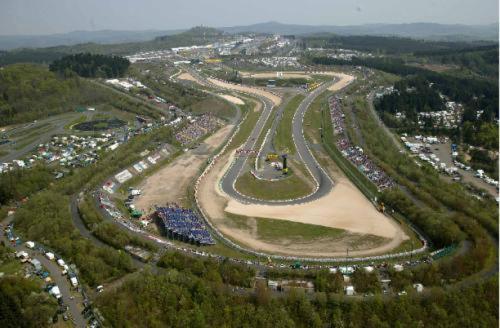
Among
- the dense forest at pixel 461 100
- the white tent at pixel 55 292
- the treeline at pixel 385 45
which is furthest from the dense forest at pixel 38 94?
the treeline at pixel 385 45

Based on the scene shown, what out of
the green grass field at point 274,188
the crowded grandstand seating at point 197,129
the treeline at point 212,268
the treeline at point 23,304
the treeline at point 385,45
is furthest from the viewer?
the treeline at point 385,45

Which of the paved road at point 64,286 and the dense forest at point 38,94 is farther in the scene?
the dense forest at point 38,94

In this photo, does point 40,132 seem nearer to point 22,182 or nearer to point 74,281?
point 22,182

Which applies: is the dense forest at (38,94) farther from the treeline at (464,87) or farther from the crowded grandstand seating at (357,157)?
the treeline at (464,87)

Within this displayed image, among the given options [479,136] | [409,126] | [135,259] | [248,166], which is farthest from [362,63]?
[135,259]

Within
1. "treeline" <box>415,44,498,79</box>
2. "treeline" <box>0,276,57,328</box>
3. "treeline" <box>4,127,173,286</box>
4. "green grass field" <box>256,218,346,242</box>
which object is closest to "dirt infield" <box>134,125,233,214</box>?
"treeline" <box>4,127,173,286</box>

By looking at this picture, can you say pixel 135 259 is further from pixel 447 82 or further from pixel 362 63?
pixel 362 63

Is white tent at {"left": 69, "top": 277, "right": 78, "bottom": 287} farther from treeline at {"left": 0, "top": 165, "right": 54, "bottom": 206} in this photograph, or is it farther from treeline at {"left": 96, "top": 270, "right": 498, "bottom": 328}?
treeline at {"left": 0, "top": 165, "right": 54, "bottom": 206}
